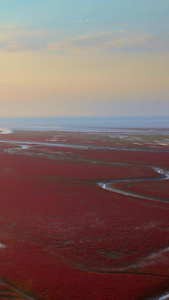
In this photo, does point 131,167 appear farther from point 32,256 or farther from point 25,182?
point 32,256

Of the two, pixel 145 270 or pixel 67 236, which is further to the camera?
pixel 67 236

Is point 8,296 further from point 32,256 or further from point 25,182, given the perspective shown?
point 25,182

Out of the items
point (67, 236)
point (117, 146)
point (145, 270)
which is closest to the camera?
point (145, 270)

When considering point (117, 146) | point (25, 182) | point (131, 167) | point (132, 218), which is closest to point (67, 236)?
point (132, 218)

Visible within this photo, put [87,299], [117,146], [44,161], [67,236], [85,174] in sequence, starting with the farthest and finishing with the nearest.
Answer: [117,146] → [44,161] → [85,174] → [67,236] → [87,299]

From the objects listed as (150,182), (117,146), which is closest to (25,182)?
(150,182)

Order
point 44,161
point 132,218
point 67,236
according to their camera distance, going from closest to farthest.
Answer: point 67,236, point 132,218, point 44,161
